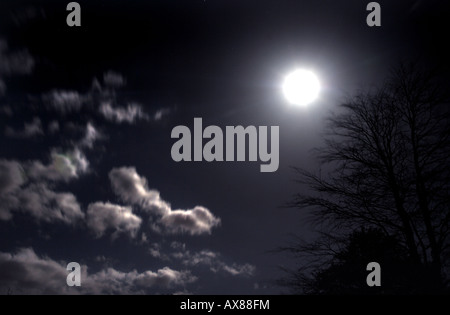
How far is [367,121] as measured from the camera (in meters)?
6.61
